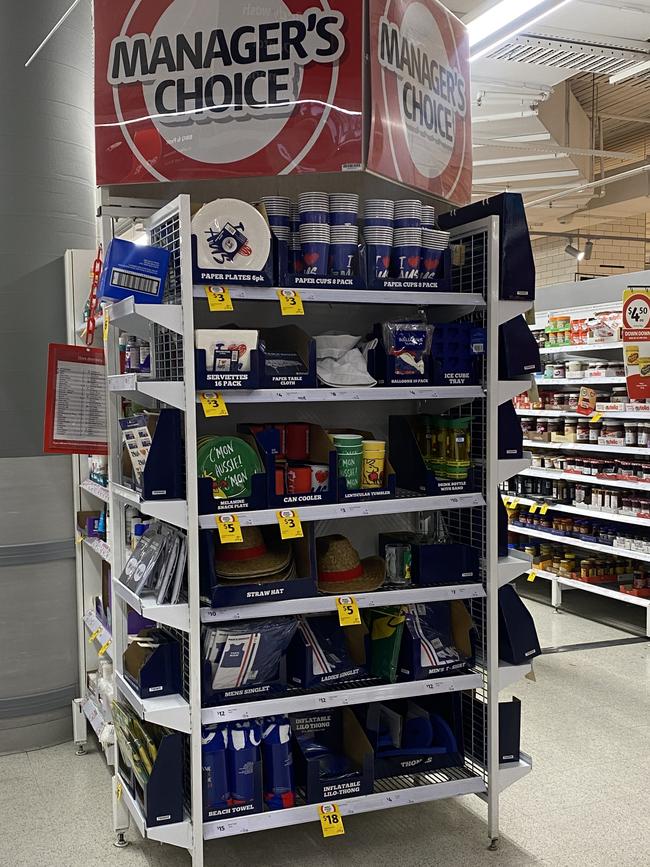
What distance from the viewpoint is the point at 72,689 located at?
4254 millimetres

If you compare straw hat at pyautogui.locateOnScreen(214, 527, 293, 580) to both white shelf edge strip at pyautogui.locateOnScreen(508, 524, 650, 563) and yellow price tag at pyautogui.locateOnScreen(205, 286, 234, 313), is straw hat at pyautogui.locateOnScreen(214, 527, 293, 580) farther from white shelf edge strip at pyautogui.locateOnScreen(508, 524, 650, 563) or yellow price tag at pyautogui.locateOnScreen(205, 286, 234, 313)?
white shelf edge strip at pyautogui.locateOnScreen(508, 524, 650, 563)

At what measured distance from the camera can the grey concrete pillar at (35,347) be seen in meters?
4.09

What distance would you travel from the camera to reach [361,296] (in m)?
3.05

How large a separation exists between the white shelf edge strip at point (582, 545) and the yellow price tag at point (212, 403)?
4347 millimetres

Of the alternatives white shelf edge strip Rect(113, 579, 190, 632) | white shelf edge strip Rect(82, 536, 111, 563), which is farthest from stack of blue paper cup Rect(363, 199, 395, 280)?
white shelf edge strip Rect(82, 536, 111, 563)

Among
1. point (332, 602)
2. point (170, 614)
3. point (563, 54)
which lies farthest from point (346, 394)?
point (563, 54)

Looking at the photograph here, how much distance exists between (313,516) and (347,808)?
1054mm

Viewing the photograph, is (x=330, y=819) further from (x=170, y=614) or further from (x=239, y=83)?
(x=239, y=83)

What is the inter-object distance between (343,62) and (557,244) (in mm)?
11892

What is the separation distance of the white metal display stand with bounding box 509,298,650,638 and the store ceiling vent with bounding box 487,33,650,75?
1557 millimetres

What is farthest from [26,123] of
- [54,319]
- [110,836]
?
[110,836]

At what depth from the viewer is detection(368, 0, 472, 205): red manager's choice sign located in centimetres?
307

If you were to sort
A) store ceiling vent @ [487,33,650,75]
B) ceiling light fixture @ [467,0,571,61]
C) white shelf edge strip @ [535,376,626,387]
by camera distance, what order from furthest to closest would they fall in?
white shelf edge strip @ [535,376,626,387] → store ceiling vent @ [487,33,650,75] → ceiling light fixture @ [467,0,571,61]

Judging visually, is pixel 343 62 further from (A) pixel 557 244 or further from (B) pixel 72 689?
(A) pixel 557 244
